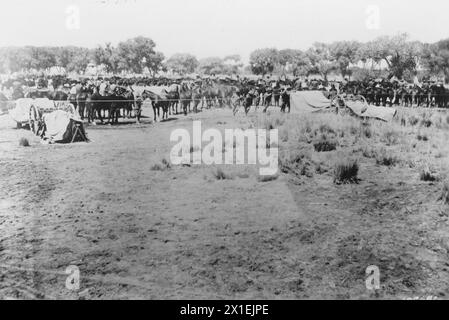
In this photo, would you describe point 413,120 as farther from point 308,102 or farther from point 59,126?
point 59,126

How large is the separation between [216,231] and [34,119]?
11693mm

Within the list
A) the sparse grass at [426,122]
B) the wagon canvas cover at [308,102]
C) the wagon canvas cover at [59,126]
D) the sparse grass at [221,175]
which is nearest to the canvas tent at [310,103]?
the wagon canvas cover at [308,102]

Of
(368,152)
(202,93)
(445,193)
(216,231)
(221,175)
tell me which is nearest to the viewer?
(216,231)

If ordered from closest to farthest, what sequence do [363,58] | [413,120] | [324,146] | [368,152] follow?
[368,152] → [324,146] → [413,120] → [363,58]

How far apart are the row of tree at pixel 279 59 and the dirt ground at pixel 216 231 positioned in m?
16.4

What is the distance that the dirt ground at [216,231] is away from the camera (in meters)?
5.80

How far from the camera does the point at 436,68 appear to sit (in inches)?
1939

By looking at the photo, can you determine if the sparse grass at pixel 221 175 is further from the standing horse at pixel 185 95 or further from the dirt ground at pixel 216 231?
the standing horse at pixel 185 95

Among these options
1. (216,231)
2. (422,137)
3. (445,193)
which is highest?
(422,137)

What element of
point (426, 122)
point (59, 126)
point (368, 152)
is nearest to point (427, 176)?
point (368, 152)

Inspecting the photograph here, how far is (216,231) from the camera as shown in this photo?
24.1 ft

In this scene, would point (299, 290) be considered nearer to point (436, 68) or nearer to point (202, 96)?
point (202, 96)

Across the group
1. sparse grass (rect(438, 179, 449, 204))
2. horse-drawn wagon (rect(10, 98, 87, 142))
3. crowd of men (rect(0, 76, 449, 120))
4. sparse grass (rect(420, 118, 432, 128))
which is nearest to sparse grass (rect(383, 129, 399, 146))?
sparse grass (rect(420, 118, 432, 128))
